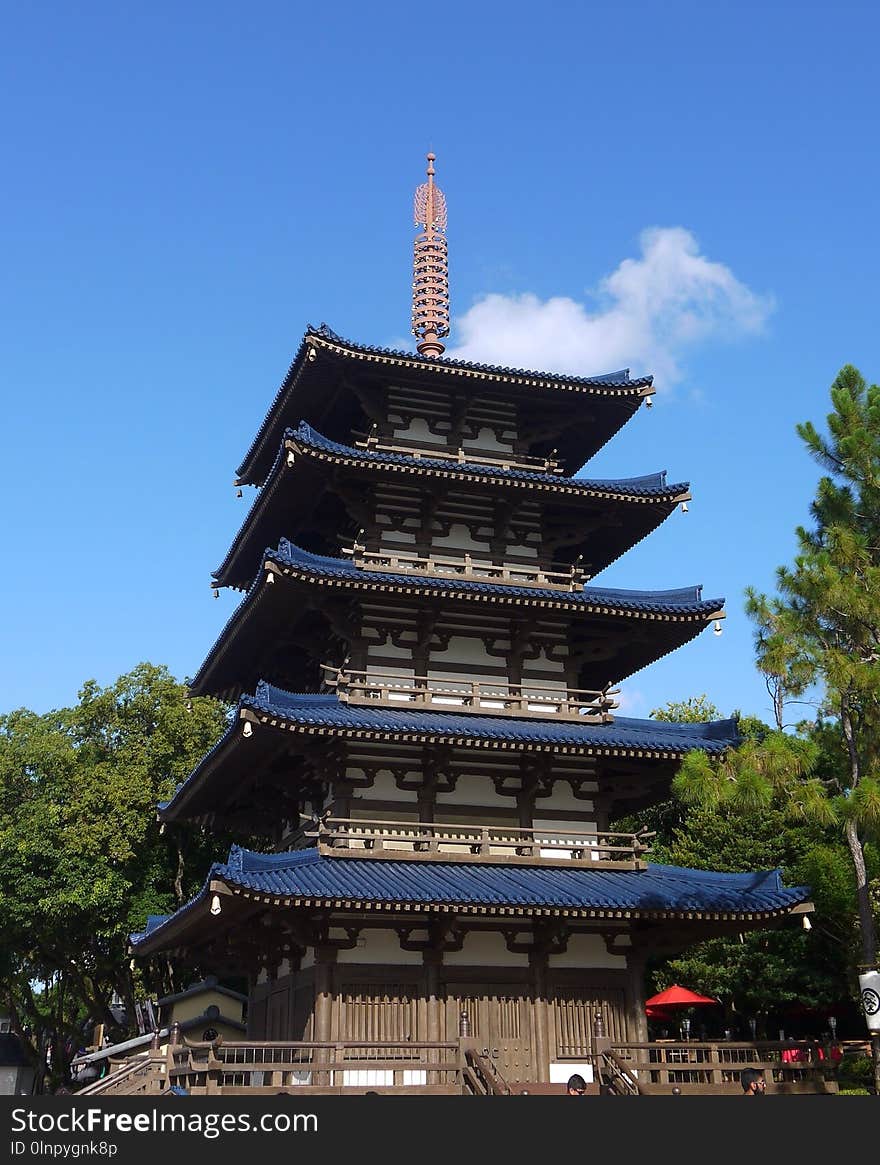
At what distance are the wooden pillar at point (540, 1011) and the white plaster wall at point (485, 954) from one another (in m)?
0.30

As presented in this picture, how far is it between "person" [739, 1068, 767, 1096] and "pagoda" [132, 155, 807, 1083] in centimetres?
260

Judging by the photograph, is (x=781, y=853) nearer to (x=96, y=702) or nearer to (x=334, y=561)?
(x=334, y=561)

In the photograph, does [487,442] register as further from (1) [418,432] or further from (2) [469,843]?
(2) [469,843]

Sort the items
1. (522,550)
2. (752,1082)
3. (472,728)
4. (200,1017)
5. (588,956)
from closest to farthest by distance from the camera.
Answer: (752,1082), (472,728), (588,956), (522,550), (200,1017)

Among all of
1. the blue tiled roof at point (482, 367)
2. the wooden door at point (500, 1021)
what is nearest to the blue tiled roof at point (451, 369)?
the blue tiled roof at point (482, 367)

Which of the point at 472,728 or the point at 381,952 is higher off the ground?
the point at 472,728

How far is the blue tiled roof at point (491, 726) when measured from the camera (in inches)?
879

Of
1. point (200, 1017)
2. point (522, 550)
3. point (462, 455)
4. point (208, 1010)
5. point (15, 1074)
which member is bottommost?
point (15, 1074)

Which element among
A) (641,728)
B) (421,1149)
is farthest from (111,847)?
(421,1149)

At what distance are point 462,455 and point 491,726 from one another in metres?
7.88

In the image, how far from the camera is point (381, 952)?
22.4 metres

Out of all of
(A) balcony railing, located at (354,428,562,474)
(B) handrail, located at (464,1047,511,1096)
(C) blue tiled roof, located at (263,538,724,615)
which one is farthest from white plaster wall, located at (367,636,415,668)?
(B) handrail, located at (464,1047,511,1096)

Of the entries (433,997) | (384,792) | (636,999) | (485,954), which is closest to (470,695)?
(384,792)

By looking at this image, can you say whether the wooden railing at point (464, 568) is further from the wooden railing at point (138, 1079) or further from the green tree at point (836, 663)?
the wooden railing at point (138, 1079)
